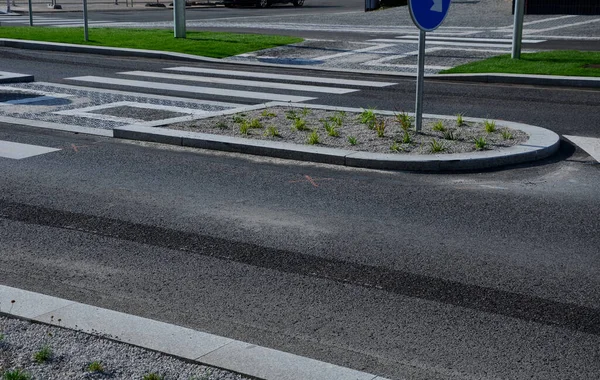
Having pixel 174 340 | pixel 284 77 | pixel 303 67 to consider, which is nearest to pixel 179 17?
pixel 303 67

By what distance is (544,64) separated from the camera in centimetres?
1700

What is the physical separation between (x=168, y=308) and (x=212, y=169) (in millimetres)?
3932

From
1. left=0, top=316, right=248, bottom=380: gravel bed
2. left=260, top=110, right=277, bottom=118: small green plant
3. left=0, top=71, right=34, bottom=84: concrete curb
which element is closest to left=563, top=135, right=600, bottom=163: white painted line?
left=260, top=110, right=277, bottom=118: small green plant

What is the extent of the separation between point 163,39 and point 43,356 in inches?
709

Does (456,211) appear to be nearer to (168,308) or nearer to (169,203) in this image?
(169,203)

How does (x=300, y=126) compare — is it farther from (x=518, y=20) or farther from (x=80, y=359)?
(x=518, y=20)

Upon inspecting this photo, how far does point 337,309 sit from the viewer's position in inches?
220

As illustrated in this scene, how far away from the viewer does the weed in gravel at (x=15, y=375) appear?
14.2ft

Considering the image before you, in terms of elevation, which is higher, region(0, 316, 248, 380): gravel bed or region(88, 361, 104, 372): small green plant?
region(88, 361, 104, 372): small green plant

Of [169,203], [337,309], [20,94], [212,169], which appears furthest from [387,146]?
[20,94]

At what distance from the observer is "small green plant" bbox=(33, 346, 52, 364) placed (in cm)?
461

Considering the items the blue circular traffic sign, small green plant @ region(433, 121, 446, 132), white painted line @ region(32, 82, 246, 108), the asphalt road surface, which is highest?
the blue circular traffic sign

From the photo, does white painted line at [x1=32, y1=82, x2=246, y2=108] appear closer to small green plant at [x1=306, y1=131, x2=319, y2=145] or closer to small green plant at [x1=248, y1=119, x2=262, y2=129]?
small green plant at [x1=248, y1=119, x2=262, y2=129]

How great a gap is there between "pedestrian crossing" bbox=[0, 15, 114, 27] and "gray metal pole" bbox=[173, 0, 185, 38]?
861 centimetres
